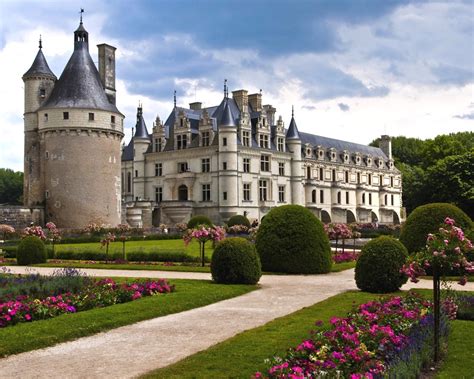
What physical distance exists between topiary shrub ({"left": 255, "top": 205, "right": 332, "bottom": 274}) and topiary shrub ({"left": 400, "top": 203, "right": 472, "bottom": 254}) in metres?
2.64

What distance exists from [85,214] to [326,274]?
25637mm

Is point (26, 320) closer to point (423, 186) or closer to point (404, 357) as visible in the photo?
point (404, 357)

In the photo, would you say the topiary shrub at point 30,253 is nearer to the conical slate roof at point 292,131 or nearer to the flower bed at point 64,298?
the flower bed at point 64,298

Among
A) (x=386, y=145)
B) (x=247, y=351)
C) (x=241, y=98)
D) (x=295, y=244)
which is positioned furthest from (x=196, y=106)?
(x=247, y=351)

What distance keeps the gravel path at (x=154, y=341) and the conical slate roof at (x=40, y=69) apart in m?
34.3

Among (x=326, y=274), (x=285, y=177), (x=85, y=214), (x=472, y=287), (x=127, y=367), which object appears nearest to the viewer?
(x=127, y=367)

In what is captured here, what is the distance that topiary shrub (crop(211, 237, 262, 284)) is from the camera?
49.4 ft

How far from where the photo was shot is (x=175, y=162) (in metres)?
53.0

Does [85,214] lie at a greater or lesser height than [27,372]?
greater

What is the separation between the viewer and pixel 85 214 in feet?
133

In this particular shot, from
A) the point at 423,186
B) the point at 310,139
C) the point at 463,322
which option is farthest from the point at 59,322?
the point at 310,139

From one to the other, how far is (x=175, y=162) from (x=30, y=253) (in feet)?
99.8

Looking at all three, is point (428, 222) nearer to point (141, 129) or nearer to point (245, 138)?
point (245, 138)

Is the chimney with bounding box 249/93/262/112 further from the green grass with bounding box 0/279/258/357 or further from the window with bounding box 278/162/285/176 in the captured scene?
Answer: the green grass with bounding box 0/279/258/357
